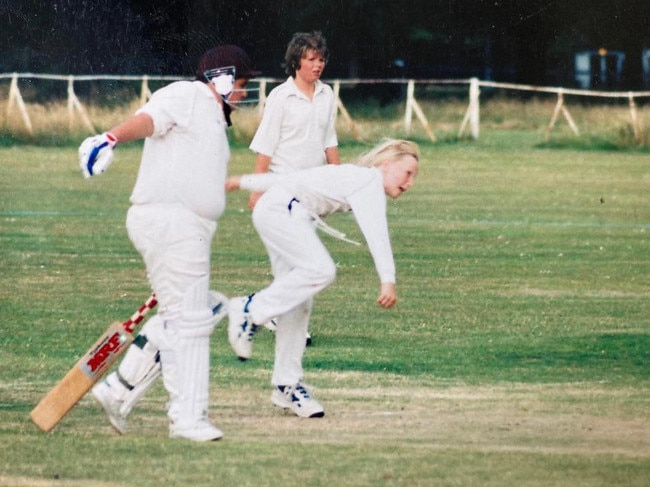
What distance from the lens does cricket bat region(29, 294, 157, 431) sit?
7758 mm

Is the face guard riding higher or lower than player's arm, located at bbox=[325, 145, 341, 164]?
higher

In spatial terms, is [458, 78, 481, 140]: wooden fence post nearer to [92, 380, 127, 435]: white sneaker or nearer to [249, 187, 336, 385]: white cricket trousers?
[249, 187, 336, 385]: white cricket trousers

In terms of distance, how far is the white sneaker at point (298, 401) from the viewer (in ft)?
27.3

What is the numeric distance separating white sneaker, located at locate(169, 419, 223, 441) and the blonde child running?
0.53m

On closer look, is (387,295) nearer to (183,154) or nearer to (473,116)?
(183,154)

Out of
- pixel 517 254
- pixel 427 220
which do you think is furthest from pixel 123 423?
pixel 427 220

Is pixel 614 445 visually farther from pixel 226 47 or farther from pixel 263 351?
pixel 263 351

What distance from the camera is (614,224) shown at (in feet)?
64.5

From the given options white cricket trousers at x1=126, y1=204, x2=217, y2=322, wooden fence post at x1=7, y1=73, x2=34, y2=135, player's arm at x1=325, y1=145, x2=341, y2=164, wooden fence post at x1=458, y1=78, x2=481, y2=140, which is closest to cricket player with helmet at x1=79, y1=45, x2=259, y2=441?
white cricket trousers at x1=126, y1=204, x2=217, y2=322

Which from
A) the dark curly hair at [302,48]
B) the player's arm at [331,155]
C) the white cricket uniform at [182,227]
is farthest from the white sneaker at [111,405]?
the player's arm at [331,155]

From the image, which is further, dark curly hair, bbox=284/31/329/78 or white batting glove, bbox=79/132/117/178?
dark curly hair, bbox=284/31/329/78

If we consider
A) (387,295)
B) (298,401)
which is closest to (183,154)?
(387,295)

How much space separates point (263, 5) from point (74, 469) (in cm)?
3636

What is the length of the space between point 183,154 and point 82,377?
3.76 feet
